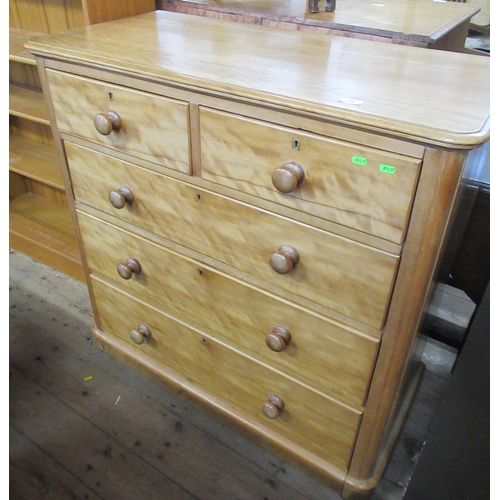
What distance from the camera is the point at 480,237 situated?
1276 mm

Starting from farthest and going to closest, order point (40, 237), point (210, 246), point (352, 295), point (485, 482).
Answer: point (40, 237)
point (210, 246)
point (352, 295)
point (485, 482)

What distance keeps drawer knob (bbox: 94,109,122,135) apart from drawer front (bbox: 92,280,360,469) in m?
0.52

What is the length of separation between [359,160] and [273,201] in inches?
7.9

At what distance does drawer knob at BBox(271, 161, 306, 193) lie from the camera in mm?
836

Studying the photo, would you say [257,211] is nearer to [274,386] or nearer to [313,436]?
[274,386]

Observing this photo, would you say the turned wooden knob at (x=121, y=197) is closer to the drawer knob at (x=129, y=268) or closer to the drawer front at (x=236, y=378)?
the drawer knob at (x=129, y=268)

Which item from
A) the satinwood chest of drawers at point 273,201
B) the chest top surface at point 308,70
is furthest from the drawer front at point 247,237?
the chest top surface at point 308,70

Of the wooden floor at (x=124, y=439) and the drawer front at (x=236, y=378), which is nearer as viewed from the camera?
the drawer front at (x=236, y=378)

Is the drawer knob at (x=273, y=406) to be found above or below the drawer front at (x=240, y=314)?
below

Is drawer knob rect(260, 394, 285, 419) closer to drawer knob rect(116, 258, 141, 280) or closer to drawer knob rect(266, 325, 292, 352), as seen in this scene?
drawer knob rect(266, 325, 292, 352)

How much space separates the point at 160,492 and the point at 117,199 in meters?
0.77

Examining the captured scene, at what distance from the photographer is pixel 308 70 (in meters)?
0.94

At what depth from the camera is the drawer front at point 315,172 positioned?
2.52ft

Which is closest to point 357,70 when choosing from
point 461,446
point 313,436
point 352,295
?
point 352,295
